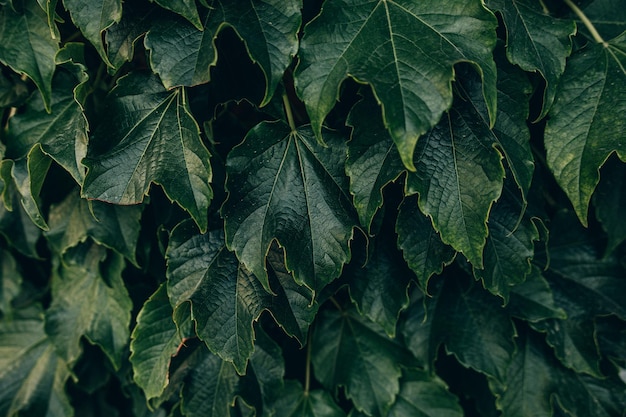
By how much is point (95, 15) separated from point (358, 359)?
824 millimetres

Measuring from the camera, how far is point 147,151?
934mm

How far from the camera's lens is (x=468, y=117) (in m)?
0.91

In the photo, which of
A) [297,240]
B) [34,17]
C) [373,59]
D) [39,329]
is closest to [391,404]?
[297,240]

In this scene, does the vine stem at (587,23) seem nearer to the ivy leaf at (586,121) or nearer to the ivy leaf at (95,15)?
the ivy leaf at (586,121)

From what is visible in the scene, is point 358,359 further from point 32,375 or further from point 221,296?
point 32,375

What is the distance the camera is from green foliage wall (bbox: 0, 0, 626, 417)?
0.87m

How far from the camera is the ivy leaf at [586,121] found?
90cm

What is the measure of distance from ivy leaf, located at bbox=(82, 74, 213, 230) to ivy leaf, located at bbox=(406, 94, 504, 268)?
13.3 inches

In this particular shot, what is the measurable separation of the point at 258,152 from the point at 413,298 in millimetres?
482

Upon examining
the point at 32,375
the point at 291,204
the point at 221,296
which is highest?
the point at 291,204

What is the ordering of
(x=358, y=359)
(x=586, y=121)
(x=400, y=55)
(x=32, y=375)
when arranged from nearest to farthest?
(x=400, y=55) < (x=586, y=121) < (x=358, y=359) < (x=32, y=375)

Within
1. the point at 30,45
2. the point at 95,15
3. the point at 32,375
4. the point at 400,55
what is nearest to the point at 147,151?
the point at 95,15

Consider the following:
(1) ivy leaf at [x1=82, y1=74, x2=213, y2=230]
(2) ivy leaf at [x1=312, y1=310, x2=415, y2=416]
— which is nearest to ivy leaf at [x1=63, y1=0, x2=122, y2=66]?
(1) ivy leaf at [x1=82, y1=74, x2=213, y2=230]

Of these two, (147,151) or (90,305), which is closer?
(147,151)
